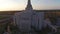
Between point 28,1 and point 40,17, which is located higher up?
point 28,1

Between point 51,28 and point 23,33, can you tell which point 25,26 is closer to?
point 23,33

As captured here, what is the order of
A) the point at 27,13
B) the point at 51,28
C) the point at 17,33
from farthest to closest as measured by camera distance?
the point at 51,28 < the point at 27,13 < the point at 17,33

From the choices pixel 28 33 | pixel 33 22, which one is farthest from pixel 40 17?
pixel 28 33

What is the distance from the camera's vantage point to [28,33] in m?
6.57

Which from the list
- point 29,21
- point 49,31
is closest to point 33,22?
point 29,21

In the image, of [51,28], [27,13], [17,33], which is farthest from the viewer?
[51,28]

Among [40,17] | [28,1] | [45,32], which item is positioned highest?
[28,1]

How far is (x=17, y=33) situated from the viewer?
21.2 feet

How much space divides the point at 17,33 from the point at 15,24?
84 cm

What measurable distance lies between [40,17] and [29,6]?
2.82 ft

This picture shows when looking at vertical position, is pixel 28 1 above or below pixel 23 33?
above

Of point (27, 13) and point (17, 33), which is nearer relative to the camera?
point (17, 33)

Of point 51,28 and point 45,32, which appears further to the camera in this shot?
point 51,28

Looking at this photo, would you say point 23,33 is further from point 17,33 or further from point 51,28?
point 51,28
